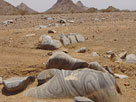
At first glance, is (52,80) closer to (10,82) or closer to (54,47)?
(10,82)

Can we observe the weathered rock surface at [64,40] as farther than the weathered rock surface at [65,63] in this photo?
Yes

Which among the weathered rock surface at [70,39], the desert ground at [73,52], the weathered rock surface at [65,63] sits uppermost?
the weathered rock surface at [65,63]

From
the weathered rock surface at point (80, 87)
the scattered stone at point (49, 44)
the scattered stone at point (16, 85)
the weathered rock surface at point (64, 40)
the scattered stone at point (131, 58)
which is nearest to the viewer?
the weathered rock surface at point (80, 87)

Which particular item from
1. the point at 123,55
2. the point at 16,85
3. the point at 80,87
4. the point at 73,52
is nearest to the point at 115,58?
the point at 123,55

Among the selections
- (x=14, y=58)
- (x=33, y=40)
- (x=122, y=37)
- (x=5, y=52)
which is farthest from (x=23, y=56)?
(x=122, y=37)

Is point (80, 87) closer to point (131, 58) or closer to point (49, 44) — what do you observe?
point (131, 58)

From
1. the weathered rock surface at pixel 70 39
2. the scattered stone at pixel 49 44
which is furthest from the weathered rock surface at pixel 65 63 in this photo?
the weathered rock surface at pixel 70 39

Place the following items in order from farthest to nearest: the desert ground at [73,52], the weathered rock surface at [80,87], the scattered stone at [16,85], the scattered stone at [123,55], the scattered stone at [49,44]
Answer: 1. the scattered stone at [49,44]
2. the scattered stone at [123,55]
3. the desert ground at [73,52]
4. the scattered stone at [16,85]
5. the weathered rock surface at [80,87]

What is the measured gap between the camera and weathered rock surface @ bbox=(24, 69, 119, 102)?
299 centimetres

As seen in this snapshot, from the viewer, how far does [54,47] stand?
5.82m

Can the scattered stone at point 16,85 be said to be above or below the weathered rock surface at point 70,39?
below

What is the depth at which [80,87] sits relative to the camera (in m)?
3.05

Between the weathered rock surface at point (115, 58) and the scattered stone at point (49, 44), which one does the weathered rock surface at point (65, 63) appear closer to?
the weathered rock surface at point (115, 58)

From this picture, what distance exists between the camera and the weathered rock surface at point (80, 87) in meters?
2.99
